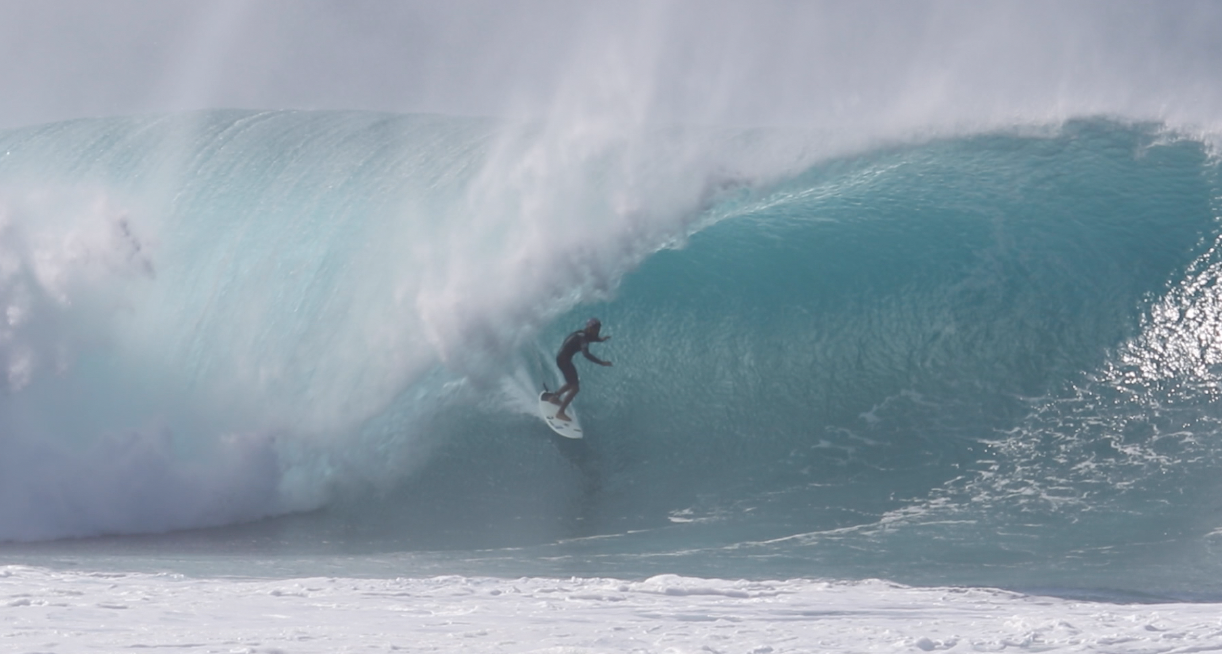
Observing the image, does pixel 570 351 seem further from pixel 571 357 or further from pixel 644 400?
pixel 644 400

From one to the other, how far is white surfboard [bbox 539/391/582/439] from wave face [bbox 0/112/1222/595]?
13 centimetres

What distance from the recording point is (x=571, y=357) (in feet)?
29.2

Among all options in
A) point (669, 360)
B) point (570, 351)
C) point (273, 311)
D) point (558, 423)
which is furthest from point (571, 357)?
point (273, 311)

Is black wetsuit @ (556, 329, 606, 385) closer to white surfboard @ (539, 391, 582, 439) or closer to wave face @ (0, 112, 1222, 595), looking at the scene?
white surfboard @ (539, 391, 582, 439)

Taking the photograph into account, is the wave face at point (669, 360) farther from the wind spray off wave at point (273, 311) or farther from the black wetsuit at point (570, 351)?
the black wetsuit at point (570, 351)

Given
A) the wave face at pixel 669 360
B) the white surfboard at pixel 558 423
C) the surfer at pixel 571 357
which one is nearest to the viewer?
the wave face at pixel 669 360

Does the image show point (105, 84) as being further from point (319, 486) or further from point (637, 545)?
point (637, 545)

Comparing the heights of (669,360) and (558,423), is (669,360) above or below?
above

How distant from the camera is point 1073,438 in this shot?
Answer: 845 cm

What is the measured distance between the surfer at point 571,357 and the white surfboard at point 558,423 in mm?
33

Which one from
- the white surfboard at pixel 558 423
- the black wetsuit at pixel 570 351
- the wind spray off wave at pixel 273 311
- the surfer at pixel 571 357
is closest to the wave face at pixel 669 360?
the wind spray off wave at pixel 273 311

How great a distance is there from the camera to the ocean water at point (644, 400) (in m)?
5.93

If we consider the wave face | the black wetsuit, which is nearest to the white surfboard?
the wave face

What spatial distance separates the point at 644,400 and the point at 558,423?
859mm
